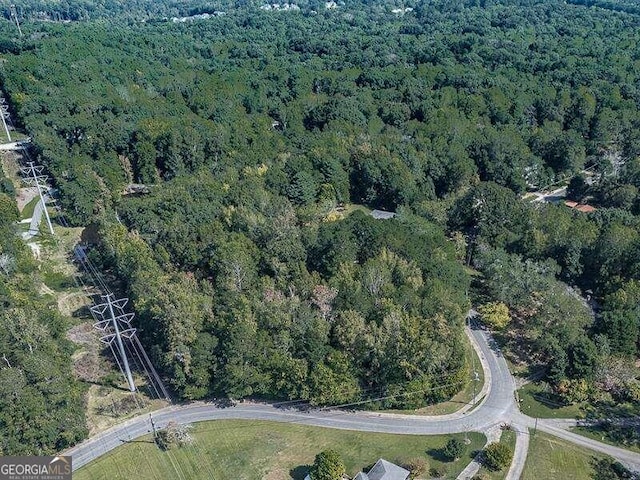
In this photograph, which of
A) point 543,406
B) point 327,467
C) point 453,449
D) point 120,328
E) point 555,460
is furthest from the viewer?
point 120,328

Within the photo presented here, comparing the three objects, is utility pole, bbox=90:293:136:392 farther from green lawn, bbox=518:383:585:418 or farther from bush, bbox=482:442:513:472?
green lawn, bbox=518:383:585:418

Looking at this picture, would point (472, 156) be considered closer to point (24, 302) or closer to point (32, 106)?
point (24, 302)

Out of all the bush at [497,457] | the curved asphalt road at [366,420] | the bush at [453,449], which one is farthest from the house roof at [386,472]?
the bush at [497,457]

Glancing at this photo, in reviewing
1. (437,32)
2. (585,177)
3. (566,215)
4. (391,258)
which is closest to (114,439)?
(391,258)

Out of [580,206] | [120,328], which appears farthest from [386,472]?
[580,206]

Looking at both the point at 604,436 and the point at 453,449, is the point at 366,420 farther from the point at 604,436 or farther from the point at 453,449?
the point at 604,436

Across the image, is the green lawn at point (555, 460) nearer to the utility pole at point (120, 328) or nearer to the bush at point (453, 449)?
the bush at point (453, 449)
